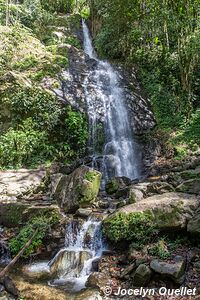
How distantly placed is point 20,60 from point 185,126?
29.3ft

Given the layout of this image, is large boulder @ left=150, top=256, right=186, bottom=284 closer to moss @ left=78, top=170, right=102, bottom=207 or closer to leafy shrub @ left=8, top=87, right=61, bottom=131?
moss @ left=78, top=170, right=102, bottom=207

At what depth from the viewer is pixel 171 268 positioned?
17.0 ft

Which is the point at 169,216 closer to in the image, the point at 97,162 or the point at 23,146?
the point at 97,162

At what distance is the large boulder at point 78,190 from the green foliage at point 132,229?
1.69 metres

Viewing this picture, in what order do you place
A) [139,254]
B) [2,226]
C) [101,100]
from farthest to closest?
[101,100], [2,226], [139,254]

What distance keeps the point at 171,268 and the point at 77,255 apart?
7.37ft

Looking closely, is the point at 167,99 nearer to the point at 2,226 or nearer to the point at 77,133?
the point at 77,133

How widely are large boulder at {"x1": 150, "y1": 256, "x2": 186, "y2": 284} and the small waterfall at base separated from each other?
1458mm

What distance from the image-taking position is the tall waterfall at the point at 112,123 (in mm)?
12078

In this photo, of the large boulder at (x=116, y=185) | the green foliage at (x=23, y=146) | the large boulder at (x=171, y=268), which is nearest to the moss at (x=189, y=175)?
the large boulder at (x=116, y=185)

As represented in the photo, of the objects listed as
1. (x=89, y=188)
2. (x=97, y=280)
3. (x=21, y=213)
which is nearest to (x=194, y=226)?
(x=97, y=280)

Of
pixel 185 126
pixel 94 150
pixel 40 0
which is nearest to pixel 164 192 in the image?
pixel 94 150

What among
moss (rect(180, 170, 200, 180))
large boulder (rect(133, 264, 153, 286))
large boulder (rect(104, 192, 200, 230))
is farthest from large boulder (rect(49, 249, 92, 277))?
moss (rect(180, 170, 200, 180))

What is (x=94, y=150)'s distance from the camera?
13008 mm
